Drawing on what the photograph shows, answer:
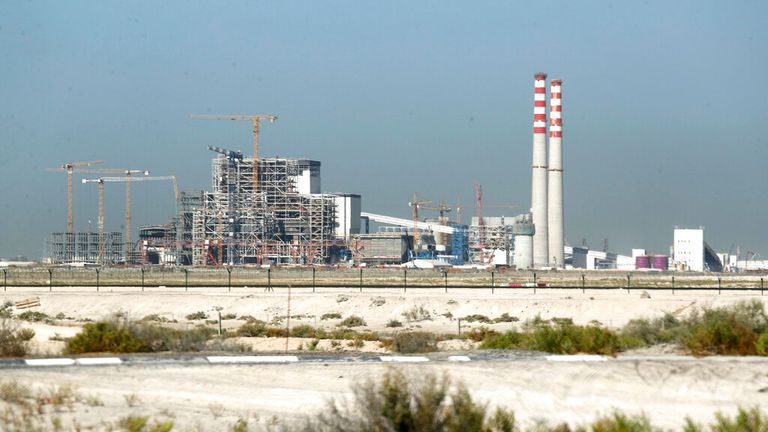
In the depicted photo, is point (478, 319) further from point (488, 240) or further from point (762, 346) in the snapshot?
point (488, 240)

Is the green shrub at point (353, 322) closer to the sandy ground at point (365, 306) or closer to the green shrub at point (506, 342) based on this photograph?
the sandy ground at point (365, 306)

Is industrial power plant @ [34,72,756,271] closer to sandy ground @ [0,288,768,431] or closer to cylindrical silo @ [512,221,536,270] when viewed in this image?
cylindrical silo @ [512,221,536,270]

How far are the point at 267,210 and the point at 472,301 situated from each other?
93.4 meters

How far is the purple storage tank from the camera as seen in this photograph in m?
148

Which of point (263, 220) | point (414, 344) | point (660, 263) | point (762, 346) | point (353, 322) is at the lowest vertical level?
point (660, 263)

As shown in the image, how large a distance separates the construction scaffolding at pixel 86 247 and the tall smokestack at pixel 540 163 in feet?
212

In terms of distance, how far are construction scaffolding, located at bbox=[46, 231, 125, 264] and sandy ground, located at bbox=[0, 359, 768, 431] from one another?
145702 millimetres

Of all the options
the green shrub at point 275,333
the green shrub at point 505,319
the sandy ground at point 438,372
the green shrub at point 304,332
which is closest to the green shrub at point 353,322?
the green shrub at point 505,319

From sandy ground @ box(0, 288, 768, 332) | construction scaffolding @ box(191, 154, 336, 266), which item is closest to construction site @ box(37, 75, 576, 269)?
construction scaffolding @ box(191, 154, 336, 266)

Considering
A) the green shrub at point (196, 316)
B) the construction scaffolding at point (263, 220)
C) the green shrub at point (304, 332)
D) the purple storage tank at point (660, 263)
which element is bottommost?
the purple storage tank at point (660, 263)

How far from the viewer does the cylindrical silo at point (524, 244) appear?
417ft

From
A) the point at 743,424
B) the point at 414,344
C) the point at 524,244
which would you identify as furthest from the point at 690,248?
the point at 743,424

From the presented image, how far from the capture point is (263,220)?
458 feet

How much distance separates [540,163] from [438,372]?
4273 inches
